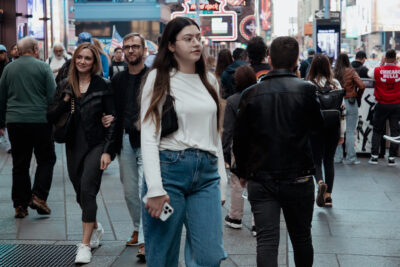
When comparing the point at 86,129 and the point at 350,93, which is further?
the point at 350,93

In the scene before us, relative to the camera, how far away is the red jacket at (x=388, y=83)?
12164 mm

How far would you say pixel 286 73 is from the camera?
4406 millimetres

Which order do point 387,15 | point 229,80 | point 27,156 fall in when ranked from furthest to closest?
1. point 387,15
2. point 229,80
3. point 27,156

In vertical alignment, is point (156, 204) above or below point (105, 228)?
above

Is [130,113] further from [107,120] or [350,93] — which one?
[350,93]

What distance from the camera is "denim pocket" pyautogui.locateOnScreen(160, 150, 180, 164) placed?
381 centimetres

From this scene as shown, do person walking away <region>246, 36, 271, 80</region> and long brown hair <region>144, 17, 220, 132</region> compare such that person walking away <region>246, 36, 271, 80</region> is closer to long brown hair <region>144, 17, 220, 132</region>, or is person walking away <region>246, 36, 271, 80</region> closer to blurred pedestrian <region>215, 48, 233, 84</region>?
blurred pedestrian <region>215, 48, 233, 84</region>

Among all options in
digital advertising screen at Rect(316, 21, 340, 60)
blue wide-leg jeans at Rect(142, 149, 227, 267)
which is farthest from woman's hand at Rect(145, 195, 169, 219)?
digital advertising screen at Rect(316, 21, 340, 60)

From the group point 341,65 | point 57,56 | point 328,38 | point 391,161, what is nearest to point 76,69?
point 341,65

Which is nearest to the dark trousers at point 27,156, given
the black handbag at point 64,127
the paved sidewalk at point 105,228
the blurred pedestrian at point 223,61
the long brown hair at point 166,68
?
the paved sidewalk at point 105,228

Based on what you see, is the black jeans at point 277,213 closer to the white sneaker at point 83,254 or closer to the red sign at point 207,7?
the white sneaker at point 83,254

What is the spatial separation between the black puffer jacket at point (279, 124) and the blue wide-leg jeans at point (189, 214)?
0.55m

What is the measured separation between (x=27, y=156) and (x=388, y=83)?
22.2 ft

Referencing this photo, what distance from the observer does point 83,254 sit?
5.90m
